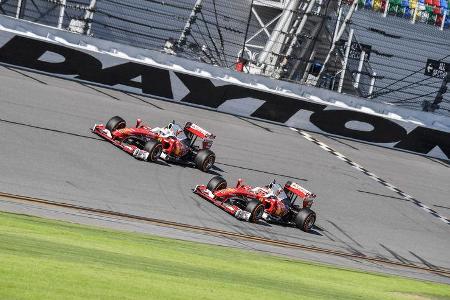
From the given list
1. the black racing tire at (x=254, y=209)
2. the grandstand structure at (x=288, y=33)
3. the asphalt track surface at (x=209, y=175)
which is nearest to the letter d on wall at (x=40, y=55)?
the asphalt track surface at (x=209, y=175)

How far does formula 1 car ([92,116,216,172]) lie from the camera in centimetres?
1761

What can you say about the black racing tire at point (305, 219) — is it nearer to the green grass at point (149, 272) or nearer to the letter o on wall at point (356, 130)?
the green grass at point (149, 272)

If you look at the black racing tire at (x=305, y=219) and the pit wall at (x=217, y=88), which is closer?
the black racing tire at (x=305, y=219)

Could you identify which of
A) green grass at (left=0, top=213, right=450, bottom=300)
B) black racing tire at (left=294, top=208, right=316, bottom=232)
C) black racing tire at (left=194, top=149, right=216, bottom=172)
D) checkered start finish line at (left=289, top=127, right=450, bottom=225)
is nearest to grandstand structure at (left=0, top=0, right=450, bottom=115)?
checkered start finish line at (left=289, top=127, right=450, bottom=225)

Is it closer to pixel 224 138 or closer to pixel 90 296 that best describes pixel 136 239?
pixel 90 296

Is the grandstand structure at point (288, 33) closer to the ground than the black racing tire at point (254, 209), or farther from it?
farther from it

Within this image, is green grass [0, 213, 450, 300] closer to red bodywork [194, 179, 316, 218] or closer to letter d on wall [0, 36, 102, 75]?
red bodywork [194, 179, 316, 218]

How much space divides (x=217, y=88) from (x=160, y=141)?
6.36 m

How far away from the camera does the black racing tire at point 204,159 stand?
1795 cm

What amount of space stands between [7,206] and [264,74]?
46.3ft

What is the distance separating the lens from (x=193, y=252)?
11852 millimetres

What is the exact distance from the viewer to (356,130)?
25109 millimetres

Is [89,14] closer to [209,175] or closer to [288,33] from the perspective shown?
[288,33]

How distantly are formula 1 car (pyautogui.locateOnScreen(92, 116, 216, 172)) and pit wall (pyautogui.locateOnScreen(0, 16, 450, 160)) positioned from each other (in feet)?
14.9
